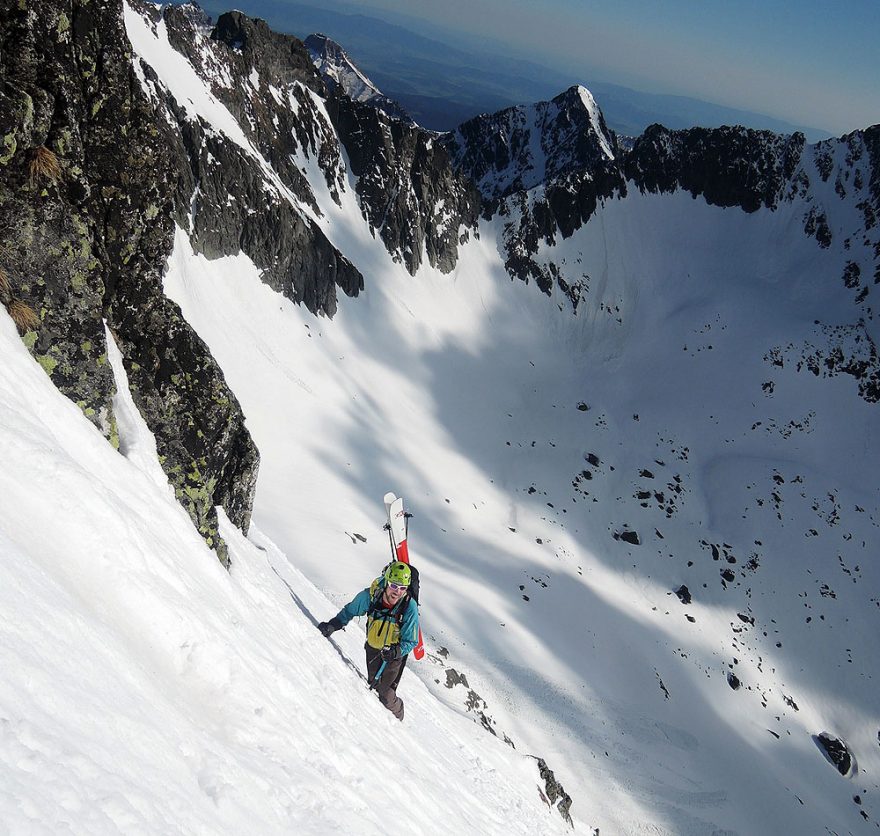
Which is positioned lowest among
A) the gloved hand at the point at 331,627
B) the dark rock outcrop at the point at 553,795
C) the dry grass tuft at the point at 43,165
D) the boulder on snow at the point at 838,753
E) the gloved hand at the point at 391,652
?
the gloved hand at the point at 331,627

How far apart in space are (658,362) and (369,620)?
81396 millimetres

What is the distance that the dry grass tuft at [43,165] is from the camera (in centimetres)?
782

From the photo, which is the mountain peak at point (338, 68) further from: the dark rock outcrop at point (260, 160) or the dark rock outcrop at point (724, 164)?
the dark rock outcrop at point (260, 160)

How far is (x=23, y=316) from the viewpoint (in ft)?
24.9

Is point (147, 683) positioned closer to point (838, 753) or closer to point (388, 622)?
point (388, 622)

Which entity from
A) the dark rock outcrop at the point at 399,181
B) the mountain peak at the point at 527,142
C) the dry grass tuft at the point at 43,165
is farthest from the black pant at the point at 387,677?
the mountain peak at the point at 527,142

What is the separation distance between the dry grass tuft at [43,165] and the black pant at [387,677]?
29.3ft

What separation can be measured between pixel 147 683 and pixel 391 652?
5.76 m

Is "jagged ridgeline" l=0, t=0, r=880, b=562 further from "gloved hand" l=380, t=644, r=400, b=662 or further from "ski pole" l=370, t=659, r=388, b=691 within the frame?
"ski pole" l=370, t=659, r=388, b=691

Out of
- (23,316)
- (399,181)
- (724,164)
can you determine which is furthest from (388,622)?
(724,164)

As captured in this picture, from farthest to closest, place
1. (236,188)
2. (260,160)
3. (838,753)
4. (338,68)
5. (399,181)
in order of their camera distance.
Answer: (338,68) → (399,181) → (260,160) → (236,188) → (838,753)

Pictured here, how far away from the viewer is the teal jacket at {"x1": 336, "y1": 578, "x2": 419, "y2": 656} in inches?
372

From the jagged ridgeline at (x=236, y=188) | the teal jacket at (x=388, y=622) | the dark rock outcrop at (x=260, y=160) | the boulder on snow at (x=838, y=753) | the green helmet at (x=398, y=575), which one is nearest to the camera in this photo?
the jagged ridgeline at (x=236, y=188)

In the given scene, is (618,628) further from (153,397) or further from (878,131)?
(878,131)
